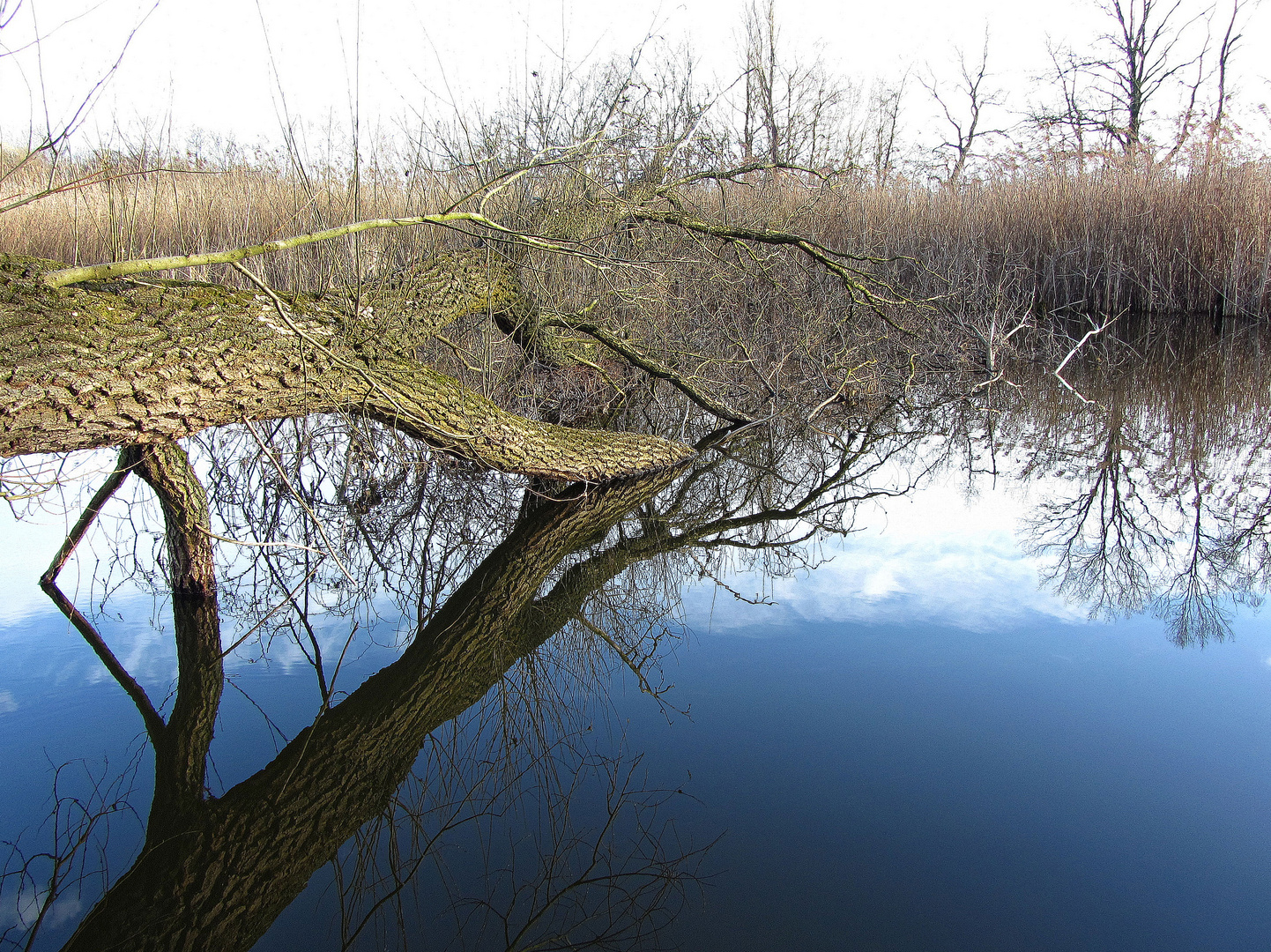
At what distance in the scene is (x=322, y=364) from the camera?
304cm

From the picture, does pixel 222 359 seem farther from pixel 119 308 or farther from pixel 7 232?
pixel 7 232

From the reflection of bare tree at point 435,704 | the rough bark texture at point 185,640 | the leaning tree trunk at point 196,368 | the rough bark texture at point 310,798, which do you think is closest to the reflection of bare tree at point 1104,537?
the reflection of bare tree at point 435,704

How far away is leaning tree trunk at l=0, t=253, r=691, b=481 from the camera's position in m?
2.29

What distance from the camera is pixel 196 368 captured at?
261 cm

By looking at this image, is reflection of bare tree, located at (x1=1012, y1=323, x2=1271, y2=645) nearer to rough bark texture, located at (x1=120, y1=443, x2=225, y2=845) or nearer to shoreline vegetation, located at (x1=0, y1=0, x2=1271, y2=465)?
shoreline vegetation, located at (x1=0, y1=0, x2=1271, y2=465)

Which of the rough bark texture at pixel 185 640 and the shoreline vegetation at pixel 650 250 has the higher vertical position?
the shoreline vegetation at pixel 650 250

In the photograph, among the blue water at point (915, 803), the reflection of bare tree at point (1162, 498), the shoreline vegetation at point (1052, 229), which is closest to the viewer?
the blue water at point (915, 803)

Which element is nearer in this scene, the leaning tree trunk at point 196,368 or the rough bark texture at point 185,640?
the rough bark texture at point 185,640

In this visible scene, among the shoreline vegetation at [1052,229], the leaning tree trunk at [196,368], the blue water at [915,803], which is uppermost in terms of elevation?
the shoreline vegetation at [1052,229]

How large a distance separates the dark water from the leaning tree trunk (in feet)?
2.62

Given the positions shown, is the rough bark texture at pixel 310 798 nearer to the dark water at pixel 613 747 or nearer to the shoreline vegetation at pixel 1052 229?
the dark water at pixel 613 747

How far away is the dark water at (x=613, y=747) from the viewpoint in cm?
163

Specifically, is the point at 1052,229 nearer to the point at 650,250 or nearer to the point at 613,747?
the point at 650,250

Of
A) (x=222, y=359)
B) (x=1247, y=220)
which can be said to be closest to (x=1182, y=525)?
(x=222, y=359)
